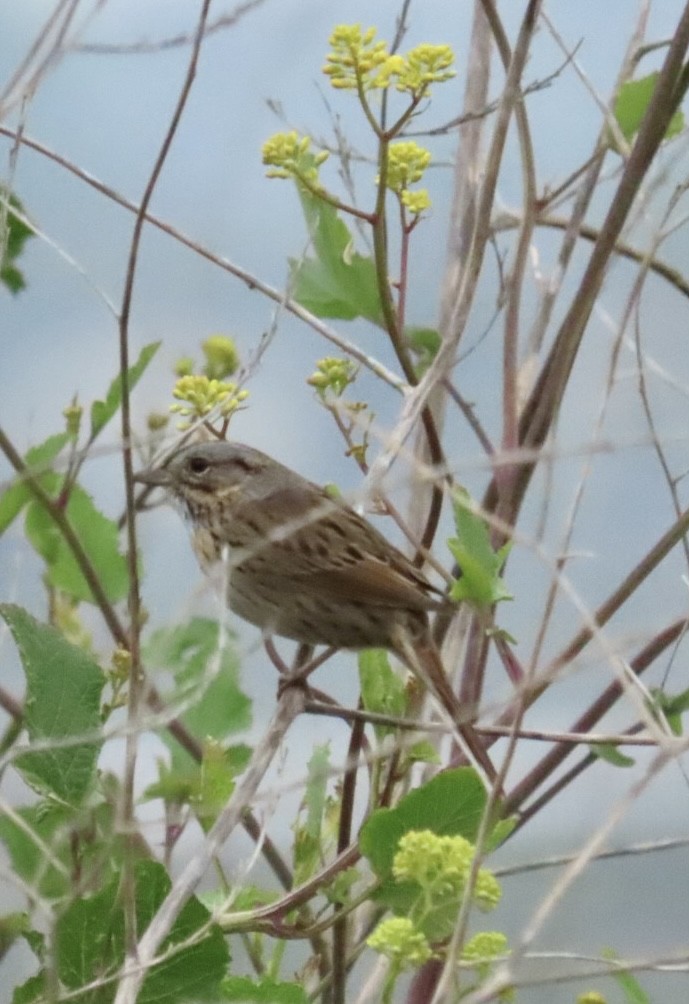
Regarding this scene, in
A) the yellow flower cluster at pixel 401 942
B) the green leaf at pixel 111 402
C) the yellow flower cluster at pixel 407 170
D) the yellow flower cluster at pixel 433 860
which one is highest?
the yellow flower cluster at pixel 407 170

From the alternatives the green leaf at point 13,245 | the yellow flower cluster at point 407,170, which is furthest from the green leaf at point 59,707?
the yellow flower cluster at point 407,170

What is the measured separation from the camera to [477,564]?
1.33 m

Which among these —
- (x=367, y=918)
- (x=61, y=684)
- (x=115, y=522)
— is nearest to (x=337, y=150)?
(x=115, y=522)

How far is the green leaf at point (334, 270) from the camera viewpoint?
1.65 meters

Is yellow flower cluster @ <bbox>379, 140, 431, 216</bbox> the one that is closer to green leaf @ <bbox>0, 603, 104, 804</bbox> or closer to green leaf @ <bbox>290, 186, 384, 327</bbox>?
green leaf @ <bbox>290, 186, 384, 327</bbox>

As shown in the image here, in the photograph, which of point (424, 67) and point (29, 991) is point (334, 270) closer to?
point (424, 67)

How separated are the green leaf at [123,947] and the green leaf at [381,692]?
1.16ft

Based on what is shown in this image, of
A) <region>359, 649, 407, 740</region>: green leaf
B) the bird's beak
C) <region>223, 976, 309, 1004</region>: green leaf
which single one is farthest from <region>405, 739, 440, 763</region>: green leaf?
the bird's beak

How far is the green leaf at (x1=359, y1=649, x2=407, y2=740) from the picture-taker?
5.06ft

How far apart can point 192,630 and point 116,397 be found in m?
0.27

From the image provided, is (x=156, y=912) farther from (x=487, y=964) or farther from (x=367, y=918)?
(x=367, y=918)

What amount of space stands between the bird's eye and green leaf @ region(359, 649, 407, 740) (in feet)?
2.83

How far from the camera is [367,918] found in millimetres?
1575

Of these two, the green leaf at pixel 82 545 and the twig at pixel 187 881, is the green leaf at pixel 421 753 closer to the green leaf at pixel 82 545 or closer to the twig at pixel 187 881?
the twig at pixel 187 881
